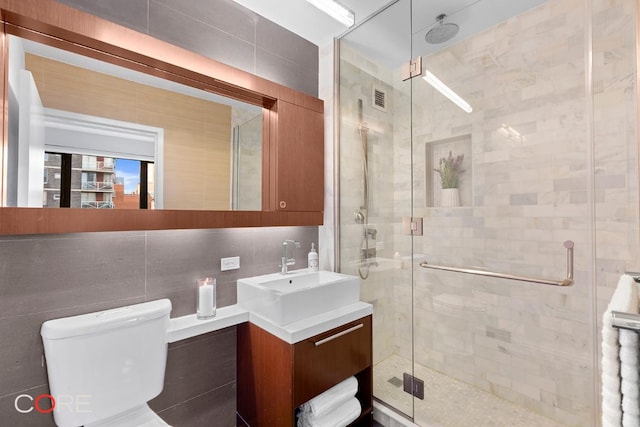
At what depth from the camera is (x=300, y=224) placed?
6.43ft

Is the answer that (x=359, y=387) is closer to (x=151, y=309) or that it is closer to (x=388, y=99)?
(x=151, y=309)

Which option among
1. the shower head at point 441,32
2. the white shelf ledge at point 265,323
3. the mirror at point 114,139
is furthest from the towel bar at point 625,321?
the shower head at point 441,32

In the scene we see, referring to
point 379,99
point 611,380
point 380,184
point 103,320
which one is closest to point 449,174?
point 380,184

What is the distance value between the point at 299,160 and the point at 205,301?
101cm

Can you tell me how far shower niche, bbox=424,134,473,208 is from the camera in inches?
76.3

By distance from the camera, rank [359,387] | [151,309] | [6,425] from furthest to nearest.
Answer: [359,387], [151,309], [6,425]

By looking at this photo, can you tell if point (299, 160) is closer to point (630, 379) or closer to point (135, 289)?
point (135, 289)

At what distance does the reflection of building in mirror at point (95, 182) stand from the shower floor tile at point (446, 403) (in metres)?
1.77

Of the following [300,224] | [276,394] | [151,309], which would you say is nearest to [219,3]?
[300,224]

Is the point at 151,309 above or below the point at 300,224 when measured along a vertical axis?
below

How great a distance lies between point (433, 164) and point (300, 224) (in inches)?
38.4

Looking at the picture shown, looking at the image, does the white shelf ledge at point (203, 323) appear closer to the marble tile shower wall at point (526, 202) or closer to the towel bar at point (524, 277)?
the marble tile shower wall at point (526, 202)

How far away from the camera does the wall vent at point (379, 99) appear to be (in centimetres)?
206

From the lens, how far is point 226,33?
1.72 meters
